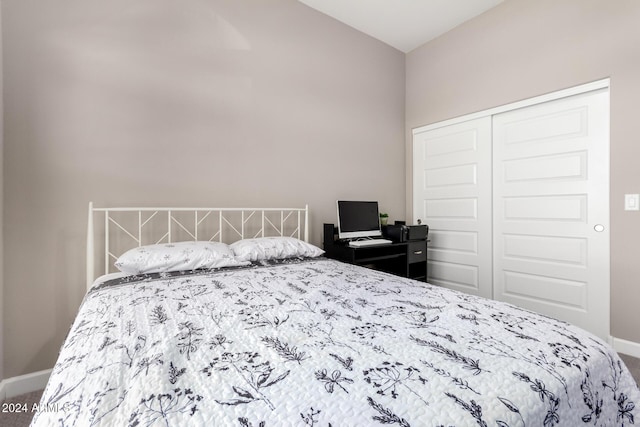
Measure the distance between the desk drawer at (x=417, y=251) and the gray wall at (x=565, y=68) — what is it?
4.50 feet

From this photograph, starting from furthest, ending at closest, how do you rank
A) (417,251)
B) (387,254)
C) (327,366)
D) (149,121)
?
(417,251) → (387,254) → (149,121) → (327,366)

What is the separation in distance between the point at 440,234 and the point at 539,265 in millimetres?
945

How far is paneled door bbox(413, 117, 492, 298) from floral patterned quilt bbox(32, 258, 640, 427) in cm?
194

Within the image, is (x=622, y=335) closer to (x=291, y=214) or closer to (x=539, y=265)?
(x=539, y=265)

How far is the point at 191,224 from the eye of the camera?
2.21 m

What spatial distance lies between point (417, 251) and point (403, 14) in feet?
7.54

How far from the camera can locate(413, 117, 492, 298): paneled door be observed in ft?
9.63

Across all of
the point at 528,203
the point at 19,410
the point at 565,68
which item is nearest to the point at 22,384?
the point at 19,410

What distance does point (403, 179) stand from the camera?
3602 mm

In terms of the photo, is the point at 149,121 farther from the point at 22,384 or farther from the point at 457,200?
the point at 457,200

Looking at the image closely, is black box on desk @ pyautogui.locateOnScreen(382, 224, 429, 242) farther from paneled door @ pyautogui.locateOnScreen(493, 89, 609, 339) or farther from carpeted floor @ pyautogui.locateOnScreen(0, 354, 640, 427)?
carpeted floor @ pyautogui.locateOnScreen(0, 354, 640, 427)

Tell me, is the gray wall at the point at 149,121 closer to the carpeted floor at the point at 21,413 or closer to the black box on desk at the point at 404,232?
the carpeted floor at the point at 21,413

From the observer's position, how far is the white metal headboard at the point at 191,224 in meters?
1.89

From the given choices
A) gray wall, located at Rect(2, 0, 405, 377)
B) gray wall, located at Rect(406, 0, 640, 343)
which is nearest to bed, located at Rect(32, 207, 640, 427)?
gray wall, located at Rect(2, 0, 405, 377)
